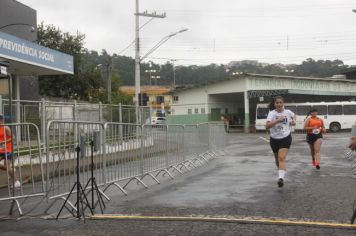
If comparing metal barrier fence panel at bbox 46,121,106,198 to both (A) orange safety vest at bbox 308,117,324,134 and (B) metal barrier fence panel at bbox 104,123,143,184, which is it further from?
(A) orange safety vest at bbox 308,117,324,134

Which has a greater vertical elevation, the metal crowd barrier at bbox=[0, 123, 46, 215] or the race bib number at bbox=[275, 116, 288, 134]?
the race bib number at bbox=[275, 116, 288, 134]

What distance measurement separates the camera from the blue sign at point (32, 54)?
17.0 metres

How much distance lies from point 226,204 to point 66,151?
276cm

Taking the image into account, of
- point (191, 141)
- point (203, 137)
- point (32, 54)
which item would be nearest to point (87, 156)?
point (191, 141)

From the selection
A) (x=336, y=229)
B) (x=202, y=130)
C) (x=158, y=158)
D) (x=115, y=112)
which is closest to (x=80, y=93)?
(x=115, y=112)

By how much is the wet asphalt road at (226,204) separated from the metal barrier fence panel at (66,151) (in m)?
0.80

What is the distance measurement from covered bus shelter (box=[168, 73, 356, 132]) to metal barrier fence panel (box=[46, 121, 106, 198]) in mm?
41272

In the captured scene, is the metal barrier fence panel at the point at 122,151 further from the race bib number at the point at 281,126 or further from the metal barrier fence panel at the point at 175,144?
the race bib number at the point at 281,126

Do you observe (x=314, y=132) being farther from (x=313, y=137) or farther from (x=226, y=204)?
(x=226, y=204)

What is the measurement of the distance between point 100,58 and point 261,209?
5773 centimetres

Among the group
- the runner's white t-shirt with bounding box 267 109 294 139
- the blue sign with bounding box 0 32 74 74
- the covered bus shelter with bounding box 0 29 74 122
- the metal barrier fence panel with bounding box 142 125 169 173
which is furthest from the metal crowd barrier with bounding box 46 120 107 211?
the blue sign with bounding box 0 32 74 74

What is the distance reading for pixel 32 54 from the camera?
1884 cm

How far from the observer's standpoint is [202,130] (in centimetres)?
1841

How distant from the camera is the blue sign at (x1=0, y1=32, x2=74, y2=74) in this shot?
55.8ft
